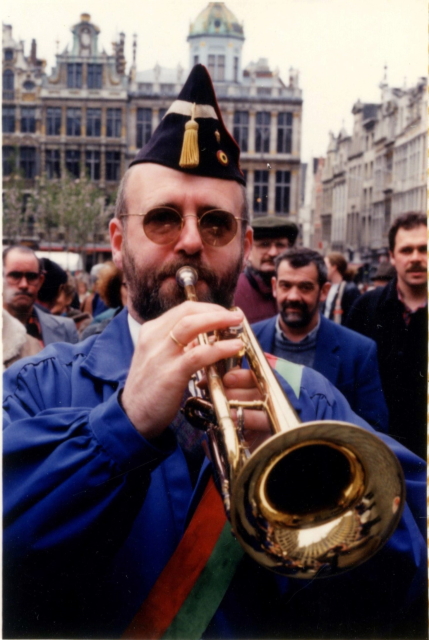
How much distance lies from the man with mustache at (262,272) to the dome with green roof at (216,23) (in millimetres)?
2624

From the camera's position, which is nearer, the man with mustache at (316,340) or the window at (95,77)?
the man with mustache at (316,340)

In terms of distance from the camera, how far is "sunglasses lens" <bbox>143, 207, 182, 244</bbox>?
6.39 ft

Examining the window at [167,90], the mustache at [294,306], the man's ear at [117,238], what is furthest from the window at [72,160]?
the man's ear at [117,238]

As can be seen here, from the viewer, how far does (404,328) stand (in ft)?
10.6

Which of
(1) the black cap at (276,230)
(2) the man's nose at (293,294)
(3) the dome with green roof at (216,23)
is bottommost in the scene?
(2) the man's nose at (293,294)

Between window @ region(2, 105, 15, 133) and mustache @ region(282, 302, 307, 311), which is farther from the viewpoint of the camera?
mustache @ region(282, 302, 307, 311)

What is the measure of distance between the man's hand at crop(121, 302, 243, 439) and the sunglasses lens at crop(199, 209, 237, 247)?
493mm

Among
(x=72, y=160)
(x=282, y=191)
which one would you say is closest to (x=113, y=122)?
(x=72, y=160)

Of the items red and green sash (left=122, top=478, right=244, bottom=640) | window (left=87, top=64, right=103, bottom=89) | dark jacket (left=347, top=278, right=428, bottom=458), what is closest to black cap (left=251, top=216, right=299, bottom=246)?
dark jacket (left=347, top=278, right=428, bottom=458)

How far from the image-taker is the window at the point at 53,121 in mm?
33263

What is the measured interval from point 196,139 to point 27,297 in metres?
2.21

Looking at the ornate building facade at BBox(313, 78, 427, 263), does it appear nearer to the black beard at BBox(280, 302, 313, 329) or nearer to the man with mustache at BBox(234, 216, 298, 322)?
the man with mustache at BBox(234, 216, 298, 322)

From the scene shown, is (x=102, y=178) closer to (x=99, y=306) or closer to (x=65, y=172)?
(x=65, y=172)

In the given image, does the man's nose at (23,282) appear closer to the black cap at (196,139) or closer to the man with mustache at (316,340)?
the man with mustache at (316,340)
